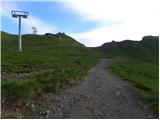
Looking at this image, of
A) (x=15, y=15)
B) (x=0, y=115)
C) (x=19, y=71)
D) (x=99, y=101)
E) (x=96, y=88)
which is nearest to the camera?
(x=0, y=115)

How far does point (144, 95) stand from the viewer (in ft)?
57.4

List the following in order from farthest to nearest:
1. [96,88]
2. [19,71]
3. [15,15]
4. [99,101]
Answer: [15,15], [19,71], [96,88], [99,101]

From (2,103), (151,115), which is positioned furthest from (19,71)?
(151,115)

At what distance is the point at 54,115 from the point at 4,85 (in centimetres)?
336

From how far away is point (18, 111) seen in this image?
13.7 meters

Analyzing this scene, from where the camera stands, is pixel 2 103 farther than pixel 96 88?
No

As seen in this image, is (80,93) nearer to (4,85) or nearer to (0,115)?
(4,85)

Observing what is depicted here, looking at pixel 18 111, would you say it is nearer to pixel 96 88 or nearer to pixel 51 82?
pixel 51 82

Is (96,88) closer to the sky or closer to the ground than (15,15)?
closer to the ground

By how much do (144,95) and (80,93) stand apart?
9.30ft

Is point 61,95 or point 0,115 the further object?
point 61,95

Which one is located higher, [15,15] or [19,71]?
[15,15]

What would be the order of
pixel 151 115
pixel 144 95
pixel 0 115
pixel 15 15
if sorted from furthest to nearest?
1. pixel 15 15
2. pixel 144 95
3. pixel 151 115
4. pixel 0 115

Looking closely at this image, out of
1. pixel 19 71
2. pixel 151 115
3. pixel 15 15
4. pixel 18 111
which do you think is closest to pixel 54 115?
pixel 18 111
